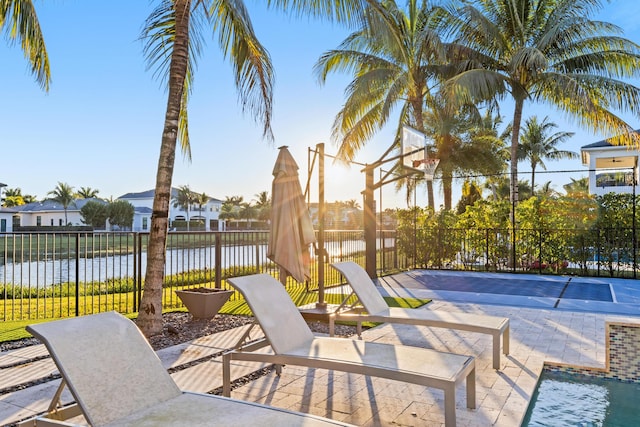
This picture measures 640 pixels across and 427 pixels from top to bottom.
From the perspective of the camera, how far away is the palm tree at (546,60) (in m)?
12.8

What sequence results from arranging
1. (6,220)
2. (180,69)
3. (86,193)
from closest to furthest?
(180,69), (6,220), (86,193)

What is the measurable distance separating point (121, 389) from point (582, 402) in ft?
11.1

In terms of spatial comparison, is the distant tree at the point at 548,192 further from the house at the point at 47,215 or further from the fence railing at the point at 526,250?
the house at the point at 47,215

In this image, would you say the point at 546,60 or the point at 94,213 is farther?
the point at 94,213

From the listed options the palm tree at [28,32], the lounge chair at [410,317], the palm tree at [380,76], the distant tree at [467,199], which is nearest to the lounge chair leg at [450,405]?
the lounge chair at [410,317]

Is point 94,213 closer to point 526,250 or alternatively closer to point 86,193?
point 86,193

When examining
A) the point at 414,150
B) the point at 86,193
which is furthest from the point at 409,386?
the point at 86,193

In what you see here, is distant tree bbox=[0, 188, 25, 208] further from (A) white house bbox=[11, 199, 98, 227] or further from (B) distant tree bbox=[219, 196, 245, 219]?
(B) distant tree bbox=[219, 196, 245, 219]

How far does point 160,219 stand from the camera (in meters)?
5.41

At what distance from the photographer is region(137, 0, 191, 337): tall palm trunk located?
17.7 ft

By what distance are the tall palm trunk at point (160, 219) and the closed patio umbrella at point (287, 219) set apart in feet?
4.76

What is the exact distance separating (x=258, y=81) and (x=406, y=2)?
1052 cm

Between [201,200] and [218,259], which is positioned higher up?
[201,200]

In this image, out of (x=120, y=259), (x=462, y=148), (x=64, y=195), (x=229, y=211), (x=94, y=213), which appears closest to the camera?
(x=120, y=259)
